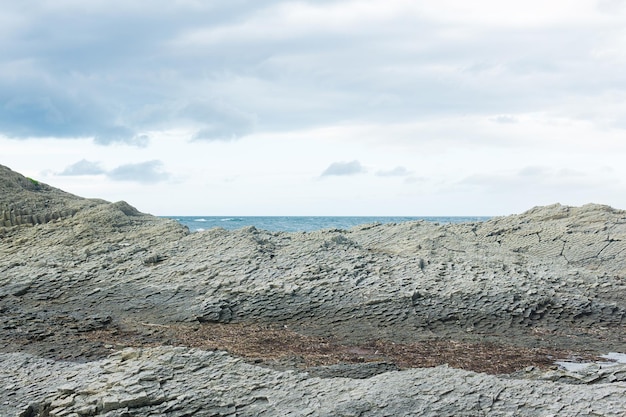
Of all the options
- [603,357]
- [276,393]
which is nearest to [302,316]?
[276,393]

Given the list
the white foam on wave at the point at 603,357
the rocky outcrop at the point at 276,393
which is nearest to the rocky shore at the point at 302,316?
the rocky outcrop at the point at 276,393

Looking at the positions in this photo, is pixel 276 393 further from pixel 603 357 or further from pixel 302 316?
pixel 603 357

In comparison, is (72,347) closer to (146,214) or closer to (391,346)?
(391,346)

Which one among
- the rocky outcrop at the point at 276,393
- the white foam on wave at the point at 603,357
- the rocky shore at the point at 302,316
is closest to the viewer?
the rocky outcrop at the point at 276,393

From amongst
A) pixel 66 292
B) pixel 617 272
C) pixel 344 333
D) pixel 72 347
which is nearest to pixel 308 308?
pixel 344 333

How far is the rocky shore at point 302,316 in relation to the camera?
27.7 ft

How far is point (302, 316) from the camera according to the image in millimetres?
14477

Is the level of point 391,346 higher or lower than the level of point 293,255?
lower

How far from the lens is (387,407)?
800cm

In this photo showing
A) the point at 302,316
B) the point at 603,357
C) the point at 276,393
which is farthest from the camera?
the point at 302,316

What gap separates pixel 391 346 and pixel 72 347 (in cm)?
619

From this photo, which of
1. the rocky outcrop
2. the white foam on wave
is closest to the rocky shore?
the rocky outcrop

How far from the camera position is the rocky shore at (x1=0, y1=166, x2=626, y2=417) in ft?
27.7

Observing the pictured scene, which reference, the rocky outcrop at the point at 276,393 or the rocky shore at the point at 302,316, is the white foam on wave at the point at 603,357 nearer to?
the rocky shore at the point at 302,316
